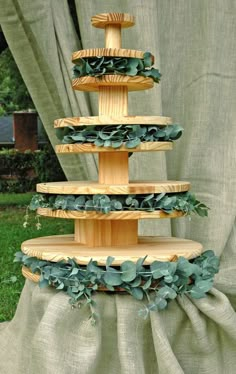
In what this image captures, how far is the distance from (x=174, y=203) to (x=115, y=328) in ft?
1.36

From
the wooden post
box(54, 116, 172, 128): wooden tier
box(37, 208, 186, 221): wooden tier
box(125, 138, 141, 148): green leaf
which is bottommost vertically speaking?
box(37, 208, 186, 221): wooden tier

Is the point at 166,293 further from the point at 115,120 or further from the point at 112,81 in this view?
the point at 112,81

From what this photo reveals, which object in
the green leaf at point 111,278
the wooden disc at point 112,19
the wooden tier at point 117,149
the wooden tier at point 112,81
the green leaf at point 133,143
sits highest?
the wooden disc at point 112,19

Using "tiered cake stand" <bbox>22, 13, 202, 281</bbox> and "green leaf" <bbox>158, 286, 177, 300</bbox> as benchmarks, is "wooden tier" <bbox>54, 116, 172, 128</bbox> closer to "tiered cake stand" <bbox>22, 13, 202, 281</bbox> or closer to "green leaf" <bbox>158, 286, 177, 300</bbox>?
"tiered cake stand" <bbox>22, 13, 202, 281</bbox>

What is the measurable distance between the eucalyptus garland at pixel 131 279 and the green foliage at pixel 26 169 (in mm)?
6692

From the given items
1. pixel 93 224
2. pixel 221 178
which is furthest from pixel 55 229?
pixel 93 224

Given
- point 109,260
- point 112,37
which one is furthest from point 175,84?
point 109,260

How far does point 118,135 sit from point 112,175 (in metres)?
0.17

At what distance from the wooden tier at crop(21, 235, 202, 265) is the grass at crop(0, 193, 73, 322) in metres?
0.20

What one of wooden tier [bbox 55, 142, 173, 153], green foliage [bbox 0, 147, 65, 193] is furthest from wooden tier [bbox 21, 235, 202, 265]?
green foliage [bbox 0, 147, 65, 193]

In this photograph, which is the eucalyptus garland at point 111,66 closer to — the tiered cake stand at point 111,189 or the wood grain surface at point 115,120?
the tiered cake stand at point 111,189

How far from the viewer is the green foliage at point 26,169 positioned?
30.0 ft

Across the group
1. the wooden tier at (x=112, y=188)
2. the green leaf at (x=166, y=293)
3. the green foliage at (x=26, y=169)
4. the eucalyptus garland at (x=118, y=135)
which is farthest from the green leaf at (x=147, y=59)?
the green foliage at (x=26, y=169)

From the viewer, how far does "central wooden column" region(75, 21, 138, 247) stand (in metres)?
2.28
